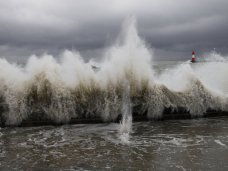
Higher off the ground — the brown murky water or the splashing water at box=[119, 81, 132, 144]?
the splashing water at box=[119, 81, 132, 144]

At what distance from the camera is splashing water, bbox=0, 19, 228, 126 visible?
8.43 m

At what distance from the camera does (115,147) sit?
5871 mm

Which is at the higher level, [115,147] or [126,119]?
[126,119]

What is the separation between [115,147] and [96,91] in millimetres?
3413

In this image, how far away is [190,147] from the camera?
5.84 m

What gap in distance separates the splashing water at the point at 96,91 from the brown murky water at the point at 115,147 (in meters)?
0.66

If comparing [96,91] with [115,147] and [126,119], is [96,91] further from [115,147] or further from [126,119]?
[115,147]

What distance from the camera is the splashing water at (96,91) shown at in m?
8.43

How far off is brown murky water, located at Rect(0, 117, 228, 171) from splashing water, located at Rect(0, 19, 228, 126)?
658mm

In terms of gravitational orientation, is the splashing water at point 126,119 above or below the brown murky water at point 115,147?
above

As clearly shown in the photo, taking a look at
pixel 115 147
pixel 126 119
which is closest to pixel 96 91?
pixel 126 119

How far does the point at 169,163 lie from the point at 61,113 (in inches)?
165

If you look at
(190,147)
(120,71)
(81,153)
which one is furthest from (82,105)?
(190,147)

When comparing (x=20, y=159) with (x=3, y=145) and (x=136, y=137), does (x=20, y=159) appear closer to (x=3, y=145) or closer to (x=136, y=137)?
(x=3, y=145)
